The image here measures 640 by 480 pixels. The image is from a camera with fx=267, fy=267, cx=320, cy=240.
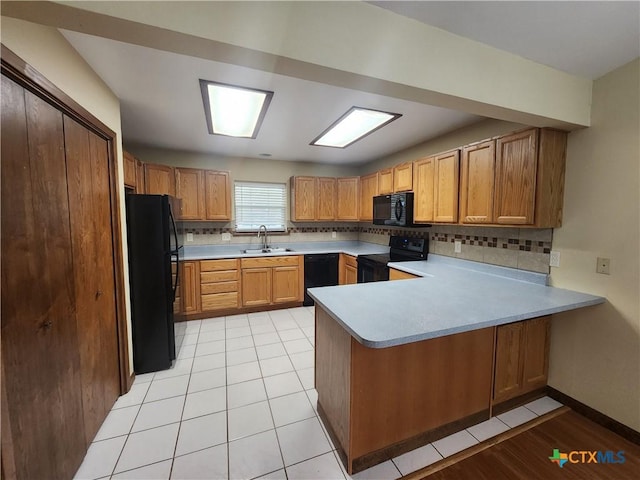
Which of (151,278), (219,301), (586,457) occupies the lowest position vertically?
(586,457)

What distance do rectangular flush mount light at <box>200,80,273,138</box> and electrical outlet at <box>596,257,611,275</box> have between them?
259 centimetres

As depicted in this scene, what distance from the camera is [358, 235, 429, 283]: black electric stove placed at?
10.8 feet

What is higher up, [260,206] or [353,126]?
[353,126]

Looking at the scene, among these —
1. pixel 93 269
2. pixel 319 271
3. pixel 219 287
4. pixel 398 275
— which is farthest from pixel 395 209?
pixel 93 269

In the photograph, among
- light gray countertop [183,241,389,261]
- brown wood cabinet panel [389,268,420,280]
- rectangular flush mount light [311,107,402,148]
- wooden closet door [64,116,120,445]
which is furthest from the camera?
light gray countertop [183,241,389,261]

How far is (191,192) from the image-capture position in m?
3.69

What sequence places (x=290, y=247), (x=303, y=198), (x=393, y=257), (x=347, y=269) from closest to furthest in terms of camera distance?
(x=393, y=257), (x=347, y=269), (x=303, y=198), (x=290, y=247)

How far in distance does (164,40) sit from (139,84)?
1.19 metres

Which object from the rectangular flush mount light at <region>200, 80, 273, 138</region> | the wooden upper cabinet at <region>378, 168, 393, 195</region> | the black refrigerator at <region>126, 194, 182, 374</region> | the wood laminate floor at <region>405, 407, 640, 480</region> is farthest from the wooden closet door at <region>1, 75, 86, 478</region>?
the wooden upper cabinet at <region>378, 168, 393, 195</region>

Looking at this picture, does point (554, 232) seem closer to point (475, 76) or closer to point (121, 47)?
point (475, 76)

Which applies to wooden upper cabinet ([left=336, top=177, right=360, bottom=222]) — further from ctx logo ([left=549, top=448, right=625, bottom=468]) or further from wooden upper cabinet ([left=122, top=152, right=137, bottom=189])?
ctx logo ([left=549, top=448, right=625, bottom=468])

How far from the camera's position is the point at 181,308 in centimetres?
306

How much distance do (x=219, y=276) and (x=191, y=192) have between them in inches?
48.2

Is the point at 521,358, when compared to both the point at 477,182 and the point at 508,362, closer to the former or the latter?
the point at 508,362
